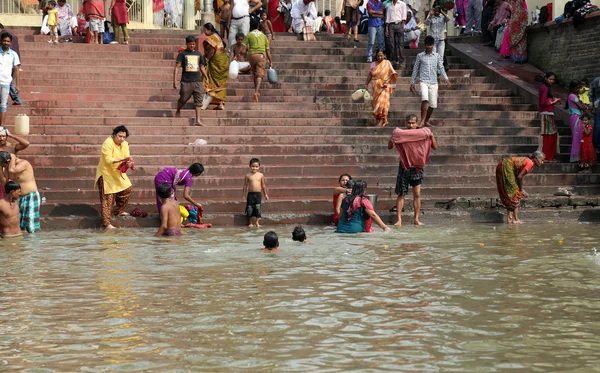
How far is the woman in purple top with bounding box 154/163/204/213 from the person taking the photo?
13086 mm

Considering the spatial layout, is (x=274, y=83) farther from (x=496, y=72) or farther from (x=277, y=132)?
(x=496, y=72)

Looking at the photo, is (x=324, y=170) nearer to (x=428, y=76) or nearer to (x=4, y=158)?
(x=428, y=76)

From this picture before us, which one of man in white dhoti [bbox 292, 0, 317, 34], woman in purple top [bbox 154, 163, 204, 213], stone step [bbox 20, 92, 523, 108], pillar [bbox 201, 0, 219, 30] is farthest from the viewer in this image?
pillar [bbox 201, 0, 219, 30]

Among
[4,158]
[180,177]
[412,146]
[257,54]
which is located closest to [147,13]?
[257,54]

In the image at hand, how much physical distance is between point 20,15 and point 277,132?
12.6 meters

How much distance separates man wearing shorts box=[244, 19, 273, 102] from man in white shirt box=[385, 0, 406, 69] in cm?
262

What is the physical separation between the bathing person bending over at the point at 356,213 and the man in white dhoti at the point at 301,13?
31.4 feet

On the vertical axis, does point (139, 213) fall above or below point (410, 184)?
below

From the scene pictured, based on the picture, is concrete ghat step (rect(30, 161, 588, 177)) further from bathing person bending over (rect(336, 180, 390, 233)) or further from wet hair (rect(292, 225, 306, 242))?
wet hair (rect(292, 225, 306, 242))

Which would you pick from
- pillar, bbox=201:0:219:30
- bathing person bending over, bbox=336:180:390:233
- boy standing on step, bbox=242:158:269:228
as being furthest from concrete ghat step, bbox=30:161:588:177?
pillar, bbox=201:0:219:30

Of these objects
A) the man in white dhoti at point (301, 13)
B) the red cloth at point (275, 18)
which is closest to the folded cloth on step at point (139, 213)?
the man in white dhoti at point (301, 13)

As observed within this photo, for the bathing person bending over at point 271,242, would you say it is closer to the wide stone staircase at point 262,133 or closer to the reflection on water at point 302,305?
the reflection on water at point 302,305

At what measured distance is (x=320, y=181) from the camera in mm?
14773

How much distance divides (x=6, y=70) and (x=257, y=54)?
14.1 ft
